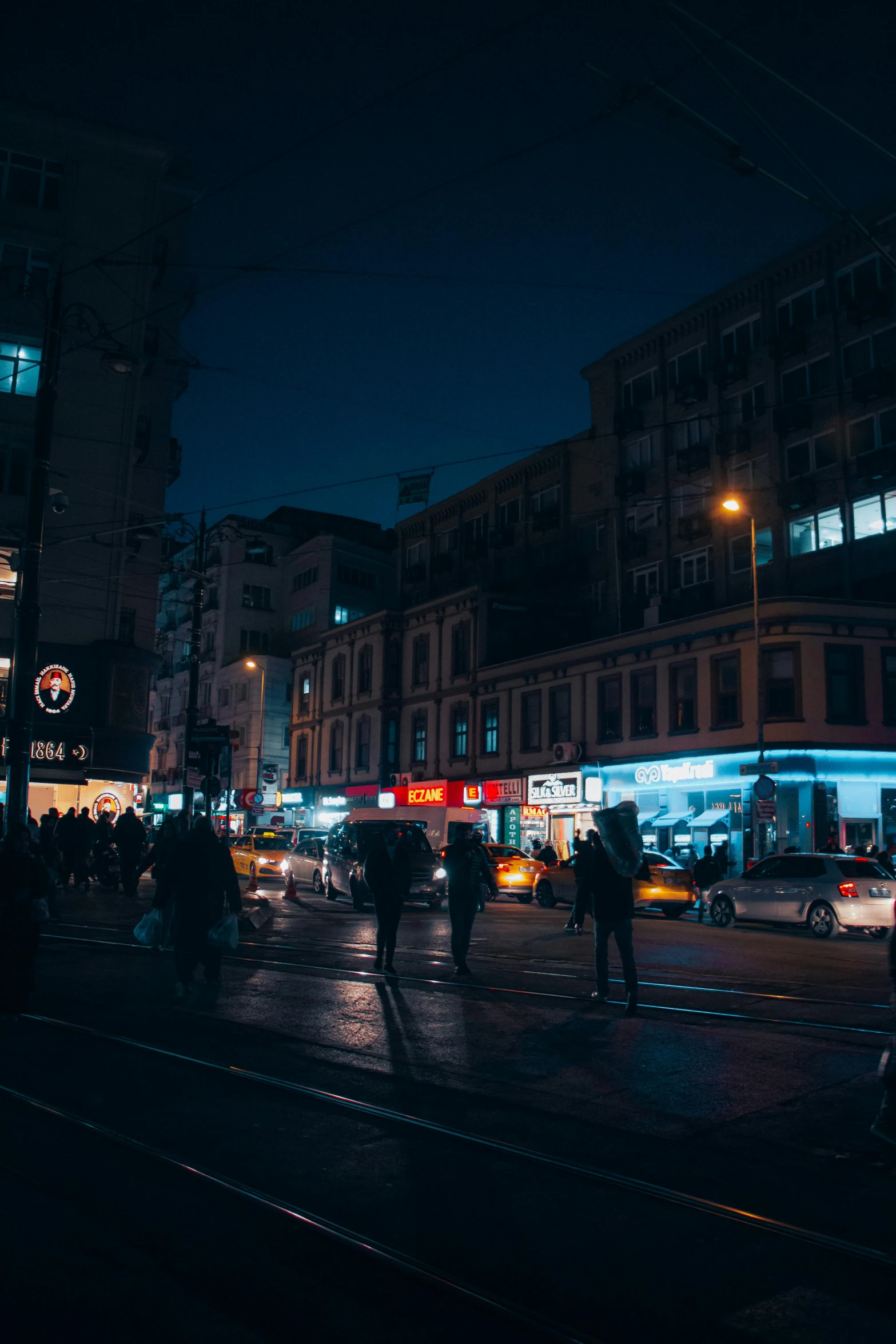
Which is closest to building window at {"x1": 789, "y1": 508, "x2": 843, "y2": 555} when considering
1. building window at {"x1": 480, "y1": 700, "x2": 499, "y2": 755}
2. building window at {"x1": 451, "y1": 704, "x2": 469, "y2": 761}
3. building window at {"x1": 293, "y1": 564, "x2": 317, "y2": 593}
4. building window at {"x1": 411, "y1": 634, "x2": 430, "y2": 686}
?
building window at {"x1": 480, "y1": 700, "x2": 499, "y2": 755}

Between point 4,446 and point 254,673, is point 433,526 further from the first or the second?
point 4,446

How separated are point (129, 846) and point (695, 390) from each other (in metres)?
27.2

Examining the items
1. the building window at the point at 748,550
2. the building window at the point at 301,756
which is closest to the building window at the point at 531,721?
the building window at the point at 748,550

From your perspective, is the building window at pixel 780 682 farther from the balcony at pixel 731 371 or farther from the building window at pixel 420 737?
the building window at pixel 420 737

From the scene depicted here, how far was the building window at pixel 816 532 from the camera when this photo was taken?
119ft

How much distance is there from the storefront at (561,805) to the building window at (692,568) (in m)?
7.99

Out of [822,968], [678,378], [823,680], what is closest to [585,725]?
[823,680]

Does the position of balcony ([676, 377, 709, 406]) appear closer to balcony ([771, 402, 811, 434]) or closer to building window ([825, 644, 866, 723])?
balcony ([771, 402, 811, 434])

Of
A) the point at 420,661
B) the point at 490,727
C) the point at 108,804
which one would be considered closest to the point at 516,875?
the point at 108,804

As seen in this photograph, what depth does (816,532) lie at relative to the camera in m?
36.8

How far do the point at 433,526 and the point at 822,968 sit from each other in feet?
144

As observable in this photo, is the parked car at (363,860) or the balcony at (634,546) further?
the balcony at (634,546)

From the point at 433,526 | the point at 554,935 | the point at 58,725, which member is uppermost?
the point at 433,526

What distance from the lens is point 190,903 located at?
11.2 m
